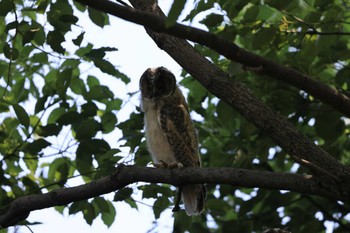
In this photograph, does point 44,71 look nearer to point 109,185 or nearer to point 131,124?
point 131,124

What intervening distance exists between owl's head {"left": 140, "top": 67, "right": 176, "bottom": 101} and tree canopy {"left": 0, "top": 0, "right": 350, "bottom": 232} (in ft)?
0.64

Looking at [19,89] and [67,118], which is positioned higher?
[19,89]

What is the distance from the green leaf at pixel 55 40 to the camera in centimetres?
483

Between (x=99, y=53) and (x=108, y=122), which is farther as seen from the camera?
(x=108, y=122)

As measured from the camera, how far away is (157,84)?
608 cm

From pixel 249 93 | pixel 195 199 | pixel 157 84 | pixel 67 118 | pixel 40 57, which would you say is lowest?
pixel 249 93

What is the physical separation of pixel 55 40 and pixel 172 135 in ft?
4.60

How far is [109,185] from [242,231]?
86.1 inches

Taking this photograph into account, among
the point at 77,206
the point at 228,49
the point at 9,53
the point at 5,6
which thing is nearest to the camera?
the point at 228,49

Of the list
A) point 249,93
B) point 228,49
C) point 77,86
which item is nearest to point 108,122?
point 77,86

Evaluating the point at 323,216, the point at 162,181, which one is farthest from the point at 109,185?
the point at 323,216

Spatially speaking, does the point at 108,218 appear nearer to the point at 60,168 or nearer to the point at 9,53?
the point at 60,168

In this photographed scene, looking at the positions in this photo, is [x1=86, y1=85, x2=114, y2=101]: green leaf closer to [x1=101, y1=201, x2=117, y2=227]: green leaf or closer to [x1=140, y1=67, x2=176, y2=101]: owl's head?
[x1=140, y1=67, x2=176, y2=101]: owl's head

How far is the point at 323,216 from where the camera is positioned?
587cm
